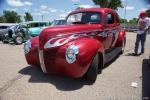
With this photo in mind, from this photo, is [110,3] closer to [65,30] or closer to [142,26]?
[142,26]

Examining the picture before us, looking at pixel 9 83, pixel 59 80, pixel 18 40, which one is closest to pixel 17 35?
pixel 18 40

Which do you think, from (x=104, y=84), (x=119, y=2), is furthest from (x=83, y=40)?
(x=119, y=2)

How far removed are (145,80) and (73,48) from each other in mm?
2143

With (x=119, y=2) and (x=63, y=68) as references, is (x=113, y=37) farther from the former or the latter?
(x=119, y=2)

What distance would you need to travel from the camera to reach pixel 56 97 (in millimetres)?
4863

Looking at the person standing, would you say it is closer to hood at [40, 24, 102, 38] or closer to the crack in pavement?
hood at [40, 24, 102, 38]

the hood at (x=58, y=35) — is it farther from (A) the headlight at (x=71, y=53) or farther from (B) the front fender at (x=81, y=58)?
(A) the headlight at (x=71, y=53)

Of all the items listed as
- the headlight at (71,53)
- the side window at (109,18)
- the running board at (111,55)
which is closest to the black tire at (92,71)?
the headlight at (71,53)

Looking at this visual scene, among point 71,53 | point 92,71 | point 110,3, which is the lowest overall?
point 92,71

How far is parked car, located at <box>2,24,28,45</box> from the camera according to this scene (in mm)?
15602

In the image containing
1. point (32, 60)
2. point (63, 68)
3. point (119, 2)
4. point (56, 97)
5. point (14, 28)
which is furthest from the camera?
point (119, 2)

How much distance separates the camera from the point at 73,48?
17.3 ft

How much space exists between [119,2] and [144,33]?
117ft

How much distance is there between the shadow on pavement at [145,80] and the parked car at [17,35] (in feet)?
31.7
